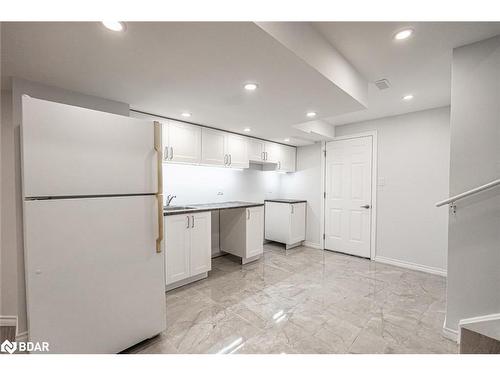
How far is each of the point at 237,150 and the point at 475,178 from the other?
2.82 metres

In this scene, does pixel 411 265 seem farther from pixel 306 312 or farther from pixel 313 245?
pixel 306 312

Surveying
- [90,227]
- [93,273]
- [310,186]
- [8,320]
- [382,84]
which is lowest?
[8,320]

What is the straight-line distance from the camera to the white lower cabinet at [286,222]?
4.15 metres

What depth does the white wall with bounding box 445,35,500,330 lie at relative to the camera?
1.54m

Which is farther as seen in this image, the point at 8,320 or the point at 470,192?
the point at 8,320

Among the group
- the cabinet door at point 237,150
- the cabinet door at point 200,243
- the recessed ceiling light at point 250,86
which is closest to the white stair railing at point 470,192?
the recessed ceiling light at point 250,86

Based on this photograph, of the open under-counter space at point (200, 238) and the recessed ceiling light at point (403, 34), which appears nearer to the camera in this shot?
the recessed ceiling light at point (403, 34)

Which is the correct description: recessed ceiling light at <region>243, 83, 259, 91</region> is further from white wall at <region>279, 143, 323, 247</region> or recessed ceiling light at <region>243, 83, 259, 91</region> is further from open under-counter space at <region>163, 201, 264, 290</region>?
white wall at <region>279, 143, 323, 247</region>

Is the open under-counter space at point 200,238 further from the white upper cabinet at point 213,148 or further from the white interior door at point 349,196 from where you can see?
the white interior door at point 349,196

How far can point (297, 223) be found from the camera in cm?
429

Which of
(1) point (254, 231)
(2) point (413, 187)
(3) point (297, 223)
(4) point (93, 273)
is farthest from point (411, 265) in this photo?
(4) point (93, 273)

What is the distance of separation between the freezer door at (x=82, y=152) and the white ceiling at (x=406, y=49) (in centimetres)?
158

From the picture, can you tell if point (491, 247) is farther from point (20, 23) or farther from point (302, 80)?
point (20, 23)
